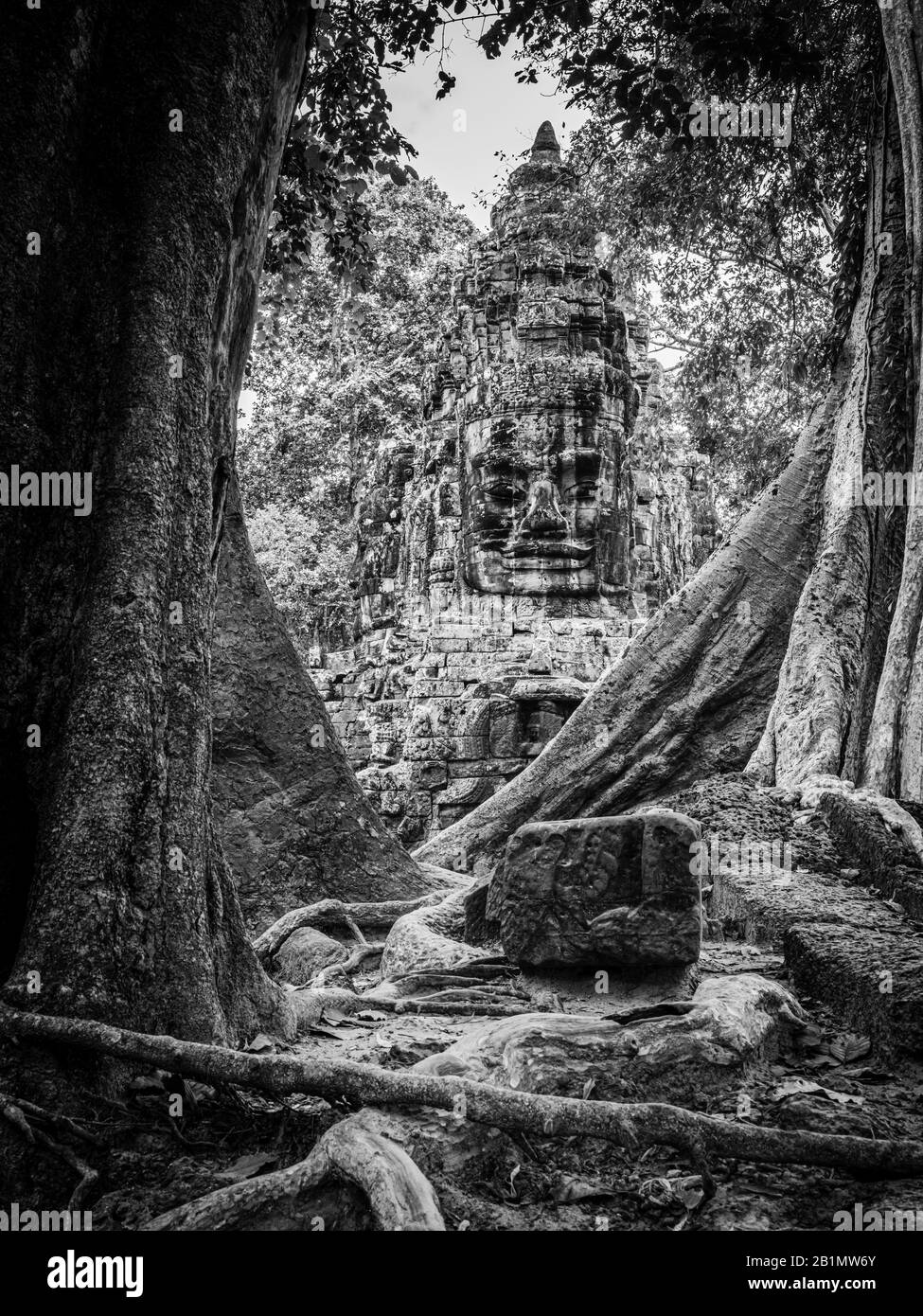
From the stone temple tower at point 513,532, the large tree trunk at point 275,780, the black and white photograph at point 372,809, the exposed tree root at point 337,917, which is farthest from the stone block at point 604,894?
the stone temple tower at point 513,532

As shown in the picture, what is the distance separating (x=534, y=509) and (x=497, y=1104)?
10.5 m

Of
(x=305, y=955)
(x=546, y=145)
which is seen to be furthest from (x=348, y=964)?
(x=546, y=145)

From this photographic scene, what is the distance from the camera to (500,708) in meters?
10.8

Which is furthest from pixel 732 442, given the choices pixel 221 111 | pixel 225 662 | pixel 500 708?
pixel 221 111

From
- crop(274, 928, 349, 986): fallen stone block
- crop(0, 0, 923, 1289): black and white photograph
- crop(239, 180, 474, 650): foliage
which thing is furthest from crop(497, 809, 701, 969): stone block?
crop(239, 180, 474, 650): foliage

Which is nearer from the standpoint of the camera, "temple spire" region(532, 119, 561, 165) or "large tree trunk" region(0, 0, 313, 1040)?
"large tree trunk" region(0, 0, 313, 1040)

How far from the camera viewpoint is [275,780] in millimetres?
5121

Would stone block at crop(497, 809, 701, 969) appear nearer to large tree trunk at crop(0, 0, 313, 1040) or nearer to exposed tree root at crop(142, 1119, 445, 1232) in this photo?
large tree trunk at crop(0, 0, 313, 1040)

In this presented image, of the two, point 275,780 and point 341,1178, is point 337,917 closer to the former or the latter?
point 275,780

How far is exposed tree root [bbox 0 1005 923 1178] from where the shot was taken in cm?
189

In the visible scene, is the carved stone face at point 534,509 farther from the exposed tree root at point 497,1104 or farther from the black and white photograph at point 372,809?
the exposed tree root at point 497,1104

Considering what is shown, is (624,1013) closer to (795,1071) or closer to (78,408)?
(795,1071)

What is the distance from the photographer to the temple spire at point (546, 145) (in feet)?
43.8
